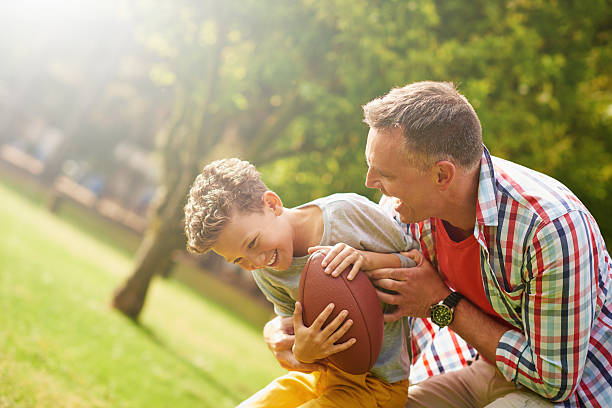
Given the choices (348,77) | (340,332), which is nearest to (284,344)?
(340,332)

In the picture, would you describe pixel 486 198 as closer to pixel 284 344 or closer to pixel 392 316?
pixel 392 316

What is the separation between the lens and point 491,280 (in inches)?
115

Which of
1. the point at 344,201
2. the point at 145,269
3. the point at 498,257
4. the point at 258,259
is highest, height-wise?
the point at 498,257

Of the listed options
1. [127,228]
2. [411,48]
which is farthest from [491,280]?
[127,228]

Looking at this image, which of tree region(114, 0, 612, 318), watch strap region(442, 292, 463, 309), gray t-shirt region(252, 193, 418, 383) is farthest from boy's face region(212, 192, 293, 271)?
tree region(114, 0, 612, 318)

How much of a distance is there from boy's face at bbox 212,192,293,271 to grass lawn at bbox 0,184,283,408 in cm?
310

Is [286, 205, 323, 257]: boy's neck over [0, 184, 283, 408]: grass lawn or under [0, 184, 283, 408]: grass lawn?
over

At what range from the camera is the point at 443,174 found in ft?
9.66

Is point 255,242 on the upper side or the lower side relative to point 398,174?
lower

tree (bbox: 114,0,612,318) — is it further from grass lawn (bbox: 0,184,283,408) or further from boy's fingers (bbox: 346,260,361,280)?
boy's fingers (bbox: 346,260,361,280)

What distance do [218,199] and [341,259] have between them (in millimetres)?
721

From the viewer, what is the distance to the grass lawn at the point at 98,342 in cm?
596

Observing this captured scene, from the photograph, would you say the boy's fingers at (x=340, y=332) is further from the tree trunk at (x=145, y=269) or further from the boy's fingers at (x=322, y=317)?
the tree trunk at (x=145, y=269)

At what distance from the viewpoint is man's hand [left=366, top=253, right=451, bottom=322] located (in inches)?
117
